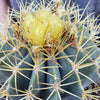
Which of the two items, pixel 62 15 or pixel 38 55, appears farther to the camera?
pixel 62 15

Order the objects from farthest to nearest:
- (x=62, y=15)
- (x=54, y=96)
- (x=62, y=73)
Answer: (x=62, y=15) → (x=62, y=73) → (x=54, y=96)

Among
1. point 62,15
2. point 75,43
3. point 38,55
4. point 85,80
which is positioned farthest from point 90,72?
point 62,15

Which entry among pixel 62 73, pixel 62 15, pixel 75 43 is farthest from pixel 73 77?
pixel 62 15

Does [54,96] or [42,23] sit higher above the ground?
[42,23]

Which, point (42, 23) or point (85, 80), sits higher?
point (42, 23)

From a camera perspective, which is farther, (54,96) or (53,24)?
(53,24)

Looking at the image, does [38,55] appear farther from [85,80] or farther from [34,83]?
[85,80]

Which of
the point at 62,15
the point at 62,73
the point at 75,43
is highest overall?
the point at 62,15

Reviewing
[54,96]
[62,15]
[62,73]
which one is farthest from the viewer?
[62,15]

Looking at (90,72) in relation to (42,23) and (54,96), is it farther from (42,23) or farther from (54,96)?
(42,23)
